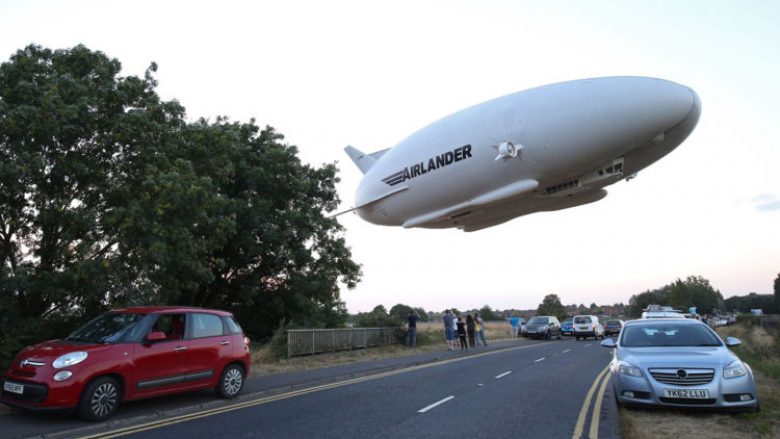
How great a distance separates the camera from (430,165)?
12242mm

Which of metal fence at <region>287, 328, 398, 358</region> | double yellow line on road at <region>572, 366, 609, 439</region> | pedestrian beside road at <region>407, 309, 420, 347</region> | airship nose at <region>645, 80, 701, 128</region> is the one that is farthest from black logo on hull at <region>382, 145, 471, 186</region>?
pedestrian beside road at <region>407, 309, 420, 347</region>

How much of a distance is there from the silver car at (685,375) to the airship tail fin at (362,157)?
10081 millimetres

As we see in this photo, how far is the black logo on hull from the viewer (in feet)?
37.4

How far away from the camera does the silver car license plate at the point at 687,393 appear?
7867mm

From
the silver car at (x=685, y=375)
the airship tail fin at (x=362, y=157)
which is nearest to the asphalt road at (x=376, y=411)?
the silver car at (x=685, y=375)

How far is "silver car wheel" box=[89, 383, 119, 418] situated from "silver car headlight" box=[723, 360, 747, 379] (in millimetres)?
9390

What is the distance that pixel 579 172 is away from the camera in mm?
11109

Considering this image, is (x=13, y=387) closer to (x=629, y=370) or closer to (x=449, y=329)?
(x=629, y=370)

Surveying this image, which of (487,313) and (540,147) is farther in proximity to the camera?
(487,313)

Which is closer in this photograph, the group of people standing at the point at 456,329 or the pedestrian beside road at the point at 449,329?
the group of people standing at the point at 456,329

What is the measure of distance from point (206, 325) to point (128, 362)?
1877 mm

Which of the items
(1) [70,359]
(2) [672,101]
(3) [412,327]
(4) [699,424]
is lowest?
(4) [699,424]

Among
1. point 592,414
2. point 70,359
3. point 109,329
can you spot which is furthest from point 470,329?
point 70,359

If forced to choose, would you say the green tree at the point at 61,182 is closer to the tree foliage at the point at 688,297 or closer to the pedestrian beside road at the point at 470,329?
the pedestrian beside road at the point at 470,329
